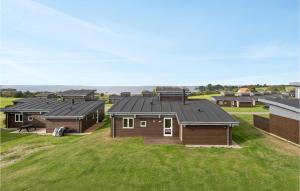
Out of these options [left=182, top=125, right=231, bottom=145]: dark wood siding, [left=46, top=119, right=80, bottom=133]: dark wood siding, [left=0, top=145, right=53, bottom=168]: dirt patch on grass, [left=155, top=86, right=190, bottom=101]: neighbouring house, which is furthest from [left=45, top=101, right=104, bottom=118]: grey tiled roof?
[left=182, top=125, right=231, bottom=145]: dark wood siding

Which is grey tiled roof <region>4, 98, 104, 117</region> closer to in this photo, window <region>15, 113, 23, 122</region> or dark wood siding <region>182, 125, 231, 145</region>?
window <region>15, 113, 23, 122</region>

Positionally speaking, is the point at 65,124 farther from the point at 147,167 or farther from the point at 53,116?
the point at 147,167

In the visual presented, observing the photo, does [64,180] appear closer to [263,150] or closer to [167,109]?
[167,109]

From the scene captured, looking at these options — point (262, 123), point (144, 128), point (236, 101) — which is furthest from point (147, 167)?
point (236, 101)

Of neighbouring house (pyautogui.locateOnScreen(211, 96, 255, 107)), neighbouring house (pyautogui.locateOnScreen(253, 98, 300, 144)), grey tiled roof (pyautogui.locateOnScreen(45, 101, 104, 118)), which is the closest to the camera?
neighbouring house (pyautogui.locateOnScreen(253, 98, 300, 144))

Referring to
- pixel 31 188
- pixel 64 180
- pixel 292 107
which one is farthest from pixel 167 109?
pixel 31 188

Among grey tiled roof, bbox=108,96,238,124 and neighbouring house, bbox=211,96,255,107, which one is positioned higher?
grey tiled roof, bbox=108,96,238,124
